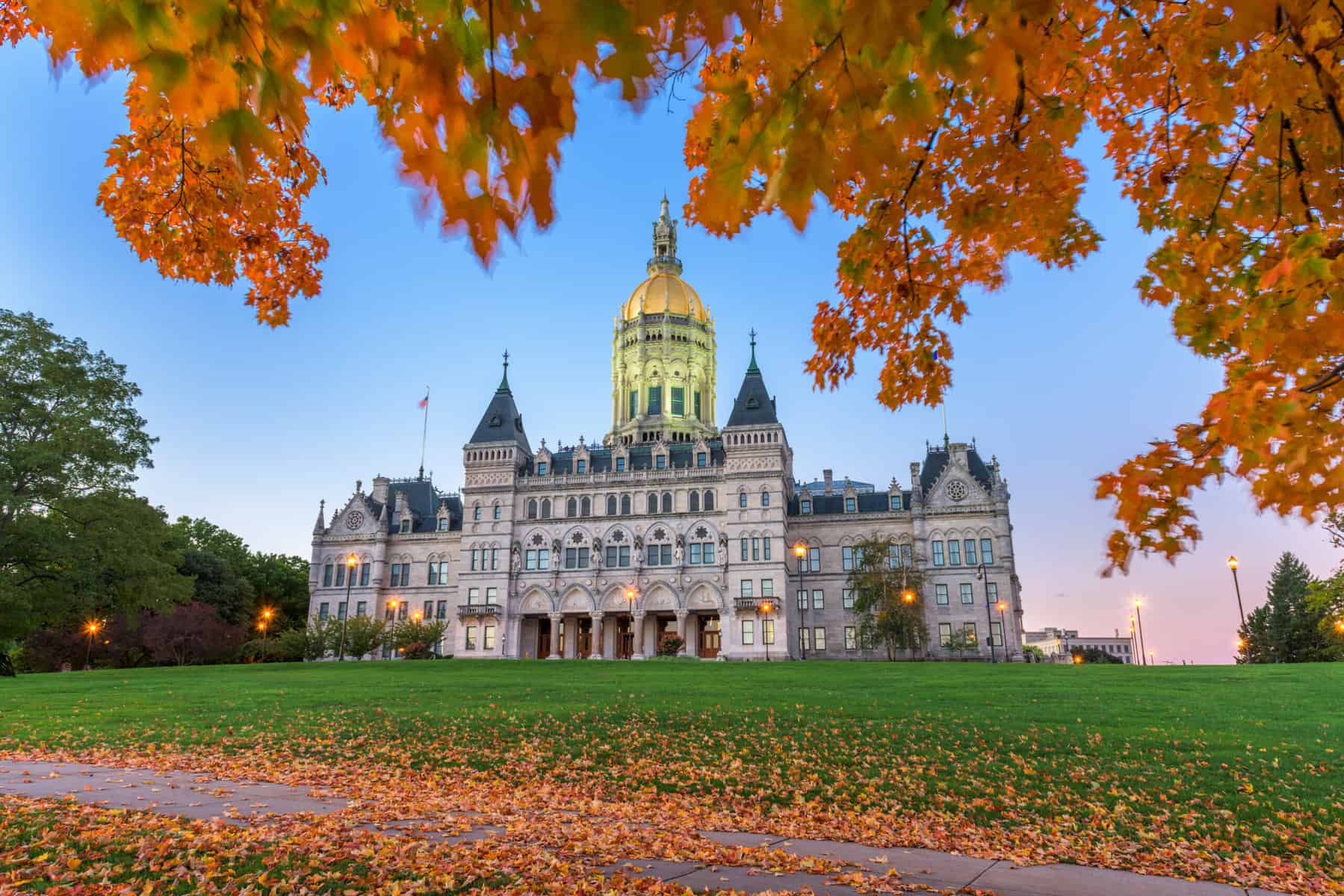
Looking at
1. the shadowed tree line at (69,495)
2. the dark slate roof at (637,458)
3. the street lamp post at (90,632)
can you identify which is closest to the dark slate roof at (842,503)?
the dark slate roof at (637,458)

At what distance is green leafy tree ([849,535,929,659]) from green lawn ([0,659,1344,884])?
25.0m

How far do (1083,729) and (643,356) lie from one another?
65.9 metres

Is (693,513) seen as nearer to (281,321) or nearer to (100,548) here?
(100,548)

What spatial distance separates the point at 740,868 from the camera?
650 centimetres

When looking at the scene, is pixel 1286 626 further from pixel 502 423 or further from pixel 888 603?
pixel 502 423

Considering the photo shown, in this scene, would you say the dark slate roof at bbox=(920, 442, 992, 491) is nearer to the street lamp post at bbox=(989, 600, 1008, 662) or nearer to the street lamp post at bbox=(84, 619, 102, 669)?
the street lamp post at bbox=(989, 600, 1008, 662)

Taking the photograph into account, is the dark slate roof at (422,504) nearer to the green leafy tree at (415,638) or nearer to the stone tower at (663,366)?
the stone tower at (663,366)

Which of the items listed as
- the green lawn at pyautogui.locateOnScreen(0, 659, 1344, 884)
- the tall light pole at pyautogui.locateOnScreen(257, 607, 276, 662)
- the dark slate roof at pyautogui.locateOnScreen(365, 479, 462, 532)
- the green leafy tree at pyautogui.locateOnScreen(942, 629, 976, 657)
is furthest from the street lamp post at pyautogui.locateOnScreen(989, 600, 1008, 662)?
the tall light pole at pyautogui.locateOnScreen(257, 607, 276, 662)

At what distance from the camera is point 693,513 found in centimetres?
6028

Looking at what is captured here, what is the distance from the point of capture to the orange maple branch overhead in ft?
8.43

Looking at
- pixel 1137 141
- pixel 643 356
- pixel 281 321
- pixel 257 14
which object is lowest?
pixel 257 14

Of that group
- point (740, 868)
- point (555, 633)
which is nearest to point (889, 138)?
point (740, 868)

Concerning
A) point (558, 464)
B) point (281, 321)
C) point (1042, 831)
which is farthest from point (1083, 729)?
point (558, 464)

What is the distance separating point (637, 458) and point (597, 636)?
14.5 meters
